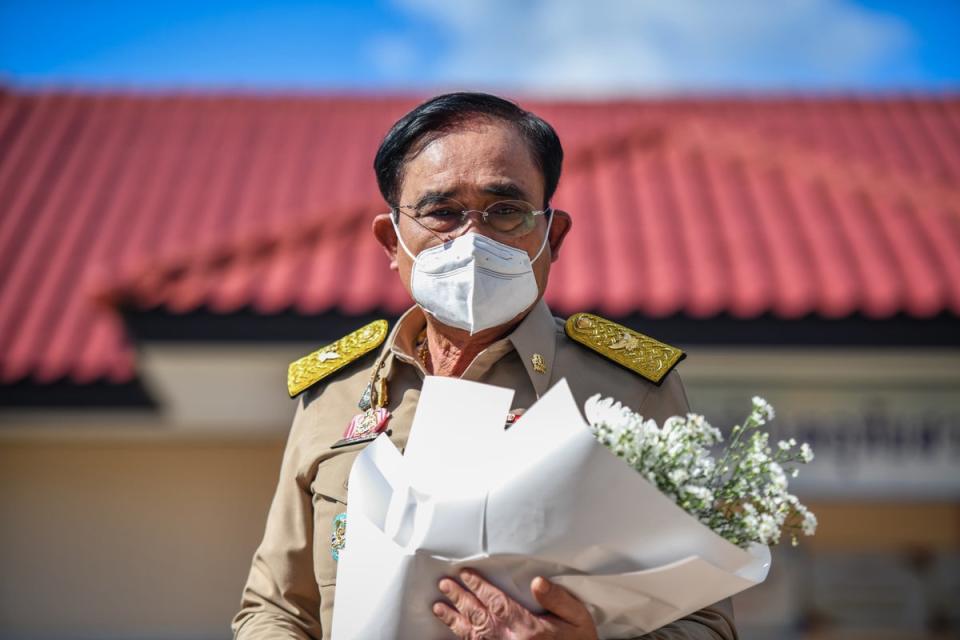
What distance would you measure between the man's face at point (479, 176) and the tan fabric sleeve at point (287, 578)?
1.74 feet

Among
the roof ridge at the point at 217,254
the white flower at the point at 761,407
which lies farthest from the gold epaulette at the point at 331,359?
the roof ridge at the point at 217,254

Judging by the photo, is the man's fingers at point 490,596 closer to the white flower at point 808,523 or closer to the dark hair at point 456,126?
the white flower at point 808,523

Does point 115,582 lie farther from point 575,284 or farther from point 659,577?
point 659,577

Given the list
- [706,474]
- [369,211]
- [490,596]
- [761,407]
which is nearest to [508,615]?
[490,596]

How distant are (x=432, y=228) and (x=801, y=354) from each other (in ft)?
12.1

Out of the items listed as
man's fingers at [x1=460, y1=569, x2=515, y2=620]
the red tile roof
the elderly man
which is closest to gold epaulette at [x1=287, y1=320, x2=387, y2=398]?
the elderly man

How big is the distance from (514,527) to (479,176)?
26.0 inches

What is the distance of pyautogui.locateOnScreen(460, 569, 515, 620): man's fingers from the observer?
166cm

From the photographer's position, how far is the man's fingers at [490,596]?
1.66 m

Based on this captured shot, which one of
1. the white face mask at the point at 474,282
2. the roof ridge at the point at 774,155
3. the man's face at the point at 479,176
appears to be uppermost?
the roof ridge at the point at 774,155

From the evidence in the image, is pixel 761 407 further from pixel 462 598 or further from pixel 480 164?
pixel 480 164

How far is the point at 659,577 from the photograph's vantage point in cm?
160

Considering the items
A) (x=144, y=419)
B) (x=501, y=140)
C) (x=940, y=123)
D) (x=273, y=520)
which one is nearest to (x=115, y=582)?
(x=144, y=419)

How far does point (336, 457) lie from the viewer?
81.3 inches
